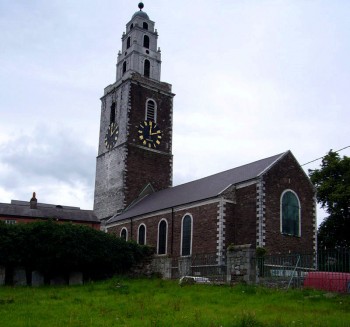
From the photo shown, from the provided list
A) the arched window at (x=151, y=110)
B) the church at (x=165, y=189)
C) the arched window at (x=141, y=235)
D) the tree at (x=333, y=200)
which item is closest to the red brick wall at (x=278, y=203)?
the church at (x=165, y=189)

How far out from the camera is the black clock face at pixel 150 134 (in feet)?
159

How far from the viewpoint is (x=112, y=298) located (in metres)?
18.1

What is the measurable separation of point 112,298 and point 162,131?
107 feet

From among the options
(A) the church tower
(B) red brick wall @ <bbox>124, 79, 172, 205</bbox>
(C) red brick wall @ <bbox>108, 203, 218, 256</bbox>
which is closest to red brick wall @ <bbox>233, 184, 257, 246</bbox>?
(C) red brick wall @ <bbox>108, 203, 218, 256</bbox>

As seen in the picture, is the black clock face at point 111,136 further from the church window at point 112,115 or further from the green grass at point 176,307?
the green grass at point 176,307

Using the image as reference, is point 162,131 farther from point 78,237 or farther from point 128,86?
point 78,237

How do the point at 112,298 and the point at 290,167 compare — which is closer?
the point at 112,298

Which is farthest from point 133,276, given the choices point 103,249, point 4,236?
point 4,236

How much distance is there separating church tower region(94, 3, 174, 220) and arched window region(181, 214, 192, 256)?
461 inches

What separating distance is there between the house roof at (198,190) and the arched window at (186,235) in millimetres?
1237

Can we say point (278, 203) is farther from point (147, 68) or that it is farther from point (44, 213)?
point (147, 68)

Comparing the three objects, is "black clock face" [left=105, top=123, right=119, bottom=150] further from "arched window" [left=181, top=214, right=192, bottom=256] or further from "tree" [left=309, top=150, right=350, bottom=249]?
"tree" [left=309, top=150, right=350, bottom=249]

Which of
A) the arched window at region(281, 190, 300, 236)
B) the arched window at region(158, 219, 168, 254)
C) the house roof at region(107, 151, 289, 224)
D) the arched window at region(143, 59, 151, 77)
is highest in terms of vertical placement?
the arched window at region(143, 59, 151, 77)

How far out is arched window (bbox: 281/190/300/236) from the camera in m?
32.5
